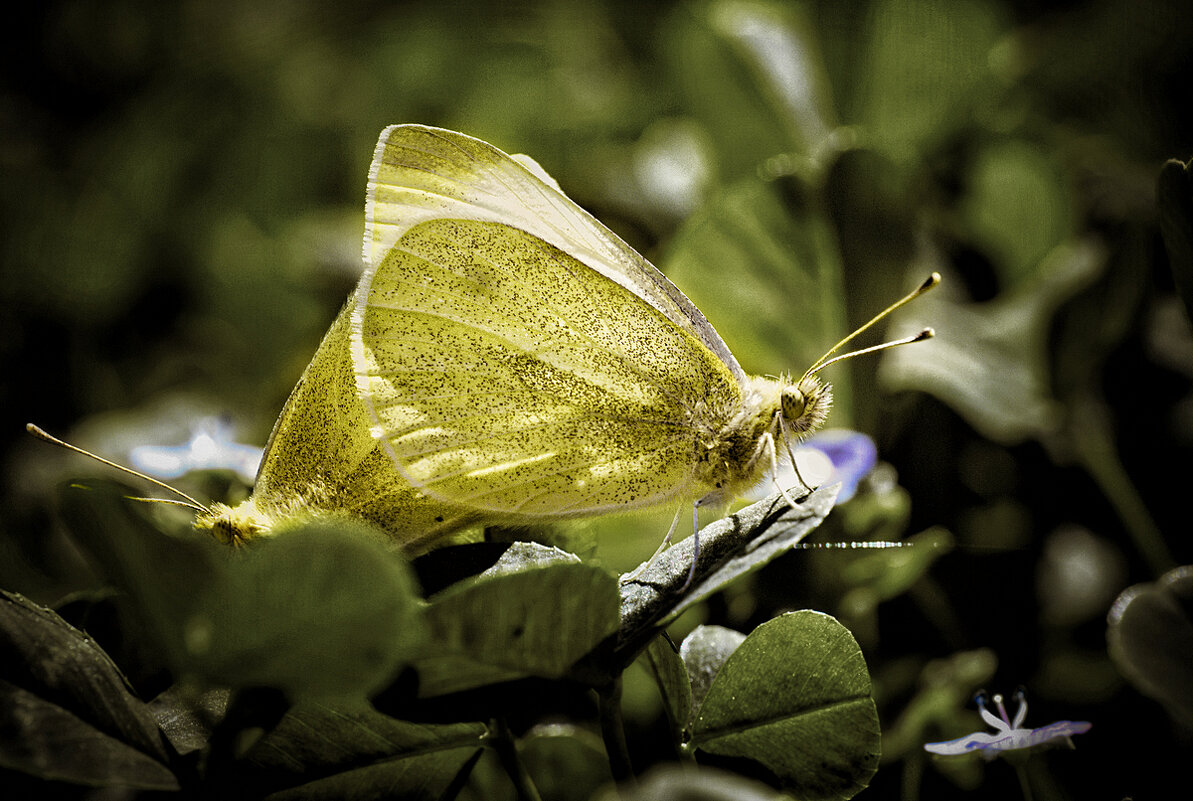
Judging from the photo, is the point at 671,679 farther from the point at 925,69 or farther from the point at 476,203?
the point at 925,69

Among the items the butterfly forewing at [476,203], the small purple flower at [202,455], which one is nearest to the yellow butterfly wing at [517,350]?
the butterfly forewing at [476,203]

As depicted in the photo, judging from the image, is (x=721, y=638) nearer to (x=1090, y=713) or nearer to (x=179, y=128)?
(x=1090, y=713)

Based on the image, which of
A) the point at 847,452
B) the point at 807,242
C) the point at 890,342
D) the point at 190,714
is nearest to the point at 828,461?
the point at 847,452

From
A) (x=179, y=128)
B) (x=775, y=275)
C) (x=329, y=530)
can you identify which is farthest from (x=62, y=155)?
(x=329, y=530)

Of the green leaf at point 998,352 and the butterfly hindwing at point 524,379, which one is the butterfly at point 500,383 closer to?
the butterfly hindwing at point 524,379

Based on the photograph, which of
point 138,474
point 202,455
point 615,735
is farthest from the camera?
point 202,455
